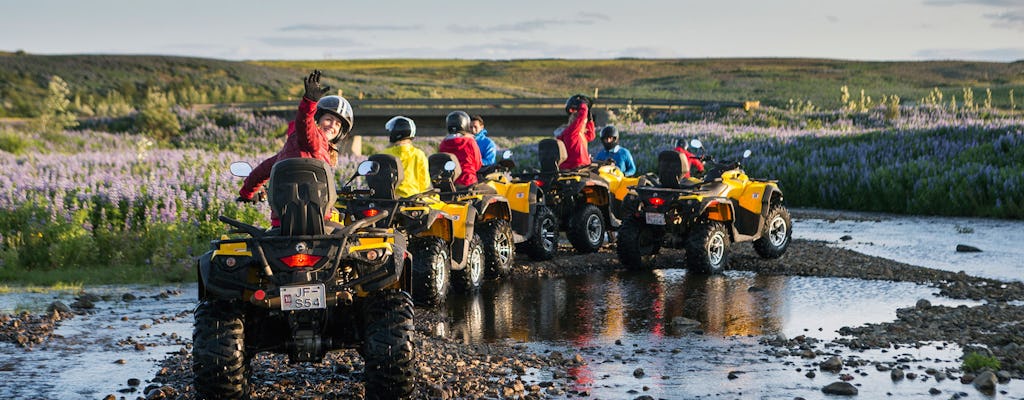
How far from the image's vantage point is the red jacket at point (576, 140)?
17.3 m

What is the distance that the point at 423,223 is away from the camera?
454 inches

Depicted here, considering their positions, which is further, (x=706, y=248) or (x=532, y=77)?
(x=532, y=77)

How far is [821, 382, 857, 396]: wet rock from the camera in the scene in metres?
7.75

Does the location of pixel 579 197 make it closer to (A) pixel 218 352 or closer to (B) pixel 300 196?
(B) pixel 300 196

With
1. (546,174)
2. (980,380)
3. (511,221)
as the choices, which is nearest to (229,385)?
(980,380)

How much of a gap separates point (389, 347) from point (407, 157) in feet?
16.3

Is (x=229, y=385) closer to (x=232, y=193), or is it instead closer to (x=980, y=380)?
(x=980, y=380)

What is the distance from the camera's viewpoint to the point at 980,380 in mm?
7922

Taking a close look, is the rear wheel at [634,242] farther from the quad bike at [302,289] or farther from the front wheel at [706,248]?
the quad bike at [302,289]

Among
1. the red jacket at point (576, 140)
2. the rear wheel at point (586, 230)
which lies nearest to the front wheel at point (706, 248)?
the rear wheel at point (586, 230)

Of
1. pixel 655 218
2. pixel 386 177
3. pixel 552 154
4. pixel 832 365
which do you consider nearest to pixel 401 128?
pixel 386 177

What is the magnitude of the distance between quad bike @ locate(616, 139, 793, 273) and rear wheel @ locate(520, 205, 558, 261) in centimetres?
125

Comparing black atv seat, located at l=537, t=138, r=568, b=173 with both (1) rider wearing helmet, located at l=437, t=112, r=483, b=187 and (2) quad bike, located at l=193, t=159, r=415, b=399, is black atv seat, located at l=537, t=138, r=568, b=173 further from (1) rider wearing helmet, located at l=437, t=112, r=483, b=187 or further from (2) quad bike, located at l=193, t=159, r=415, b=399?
(2) quad bike, located at l=193, t=159, r=415, b=399

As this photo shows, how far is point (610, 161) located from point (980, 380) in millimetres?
10029
